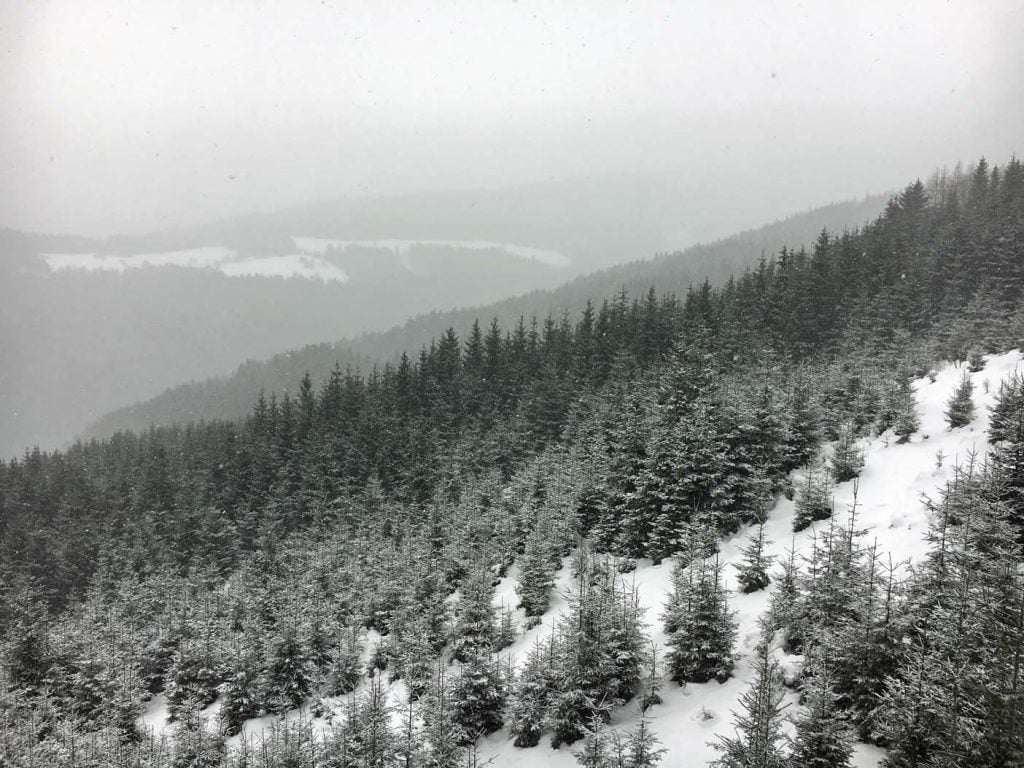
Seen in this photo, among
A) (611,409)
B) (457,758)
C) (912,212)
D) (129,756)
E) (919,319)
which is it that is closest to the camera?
(457,758)

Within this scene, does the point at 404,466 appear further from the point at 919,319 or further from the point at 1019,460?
the point at 919,319

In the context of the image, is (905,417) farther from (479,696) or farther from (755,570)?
(479,696)

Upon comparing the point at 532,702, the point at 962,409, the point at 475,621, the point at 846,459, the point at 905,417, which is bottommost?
the point at 475,621

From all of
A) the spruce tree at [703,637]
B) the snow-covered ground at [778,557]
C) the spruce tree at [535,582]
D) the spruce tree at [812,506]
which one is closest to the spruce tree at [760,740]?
the snow-covered ground at [778,557]

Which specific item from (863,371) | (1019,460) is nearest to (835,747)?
(1019,460)

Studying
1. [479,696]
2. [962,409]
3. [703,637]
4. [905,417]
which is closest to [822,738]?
[703,637]
